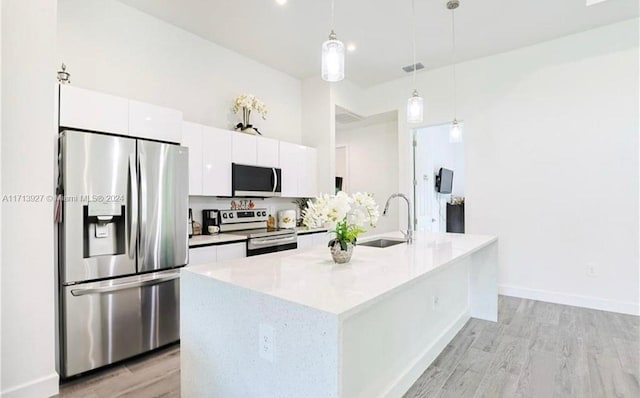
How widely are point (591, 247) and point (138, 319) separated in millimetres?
4597

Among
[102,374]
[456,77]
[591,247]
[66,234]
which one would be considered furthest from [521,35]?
[102,374]

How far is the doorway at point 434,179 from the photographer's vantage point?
5.19 meters

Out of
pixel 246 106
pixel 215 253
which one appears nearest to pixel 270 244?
pixel 215 253

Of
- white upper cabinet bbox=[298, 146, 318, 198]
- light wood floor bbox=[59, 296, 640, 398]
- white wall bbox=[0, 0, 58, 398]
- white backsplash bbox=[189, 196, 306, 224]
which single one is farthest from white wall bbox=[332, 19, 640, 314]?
white wall bbox=[0, 0, 58, 398]

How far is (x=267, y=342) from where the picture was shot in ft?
4.28

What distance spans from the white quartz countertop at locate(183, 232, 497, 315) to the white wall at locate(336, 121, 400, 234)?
3.45 m

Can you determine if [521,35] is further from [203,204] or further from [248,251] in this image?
[203,204]

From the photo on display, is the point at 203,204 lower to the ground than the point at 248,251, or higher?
higher

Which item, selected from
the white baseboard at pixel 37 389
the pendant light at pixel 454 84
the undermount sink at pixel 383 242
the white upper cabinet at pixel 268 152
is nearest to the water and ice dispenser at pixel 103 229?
the white baseboard at pixel 37 389

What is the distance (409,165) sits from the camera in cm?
485

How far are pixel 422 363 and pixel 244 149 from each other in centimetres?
283

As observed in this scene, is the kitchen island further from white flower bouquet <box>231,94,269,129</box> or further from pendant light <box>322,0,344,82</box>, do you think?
white flower bouquet <box>231,94,269,129</box>

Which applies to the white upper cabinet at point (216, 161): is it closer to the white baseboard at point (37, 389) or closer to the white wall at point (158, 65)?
the white wall at point (158, 65)

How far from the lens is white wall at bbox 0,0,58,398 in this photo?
1898 millimetres
